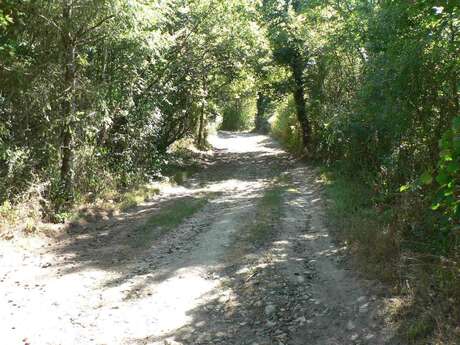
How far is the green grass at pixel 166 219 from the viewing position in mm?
10087

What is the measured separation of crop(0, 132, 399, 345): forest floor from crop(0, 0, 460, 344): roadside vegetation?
0.63 m

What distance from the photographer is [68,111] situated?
11188mm

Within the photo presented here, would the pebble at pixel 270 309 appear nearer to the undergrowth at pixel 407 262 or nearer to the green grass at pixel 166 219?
the undergrowth at pixel 407 262

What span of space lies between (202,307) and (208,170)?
47.5ft

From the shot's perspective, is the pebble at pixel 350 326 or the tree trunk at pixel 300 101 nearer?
the pebble at pixel 350 326

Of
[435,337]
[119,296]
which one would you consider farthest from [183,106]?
[435,337]

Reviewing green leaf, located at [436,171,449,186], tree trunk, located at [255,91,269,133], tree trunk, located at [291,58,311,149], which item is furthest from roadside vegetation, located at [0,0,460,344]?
tree trunk, located at [255,91,269,133]

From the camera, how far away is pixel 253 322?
Answer: 239 inches

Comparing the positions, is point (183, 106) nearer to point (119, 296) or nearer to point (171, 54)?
point (171, 54)

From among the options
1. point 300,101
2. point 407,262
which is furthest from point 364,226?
point 300,101

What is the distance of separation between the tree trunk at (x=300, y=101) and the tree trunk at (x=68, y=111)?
12324mm

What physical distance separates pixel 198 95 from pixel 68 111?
8899mm

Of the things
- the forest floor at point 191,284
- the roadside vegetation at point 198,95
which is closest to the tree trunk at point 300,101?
the roadside vegetation at point 198,95

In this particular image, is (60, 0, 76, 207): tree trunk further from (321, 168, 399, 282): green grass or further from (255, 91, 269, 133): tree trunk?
(255, 91, 269, 133): tree trunk
